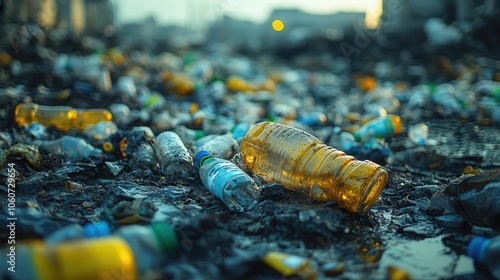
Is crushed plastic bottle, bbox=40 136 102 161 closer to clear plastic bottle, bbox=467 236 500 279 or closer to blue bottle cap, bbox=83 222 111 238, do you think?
blue bottle cap, bbox=83 222 111 238

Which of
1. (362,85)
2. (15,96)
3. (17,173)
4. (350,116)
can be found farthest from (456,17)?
(17,173)

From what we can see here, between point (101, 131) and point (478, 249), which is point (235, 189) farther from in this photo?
point (101, 131)

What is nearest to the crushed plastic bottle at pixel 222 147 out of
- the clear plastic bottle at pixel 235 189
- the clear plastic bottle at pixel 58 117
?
the clear plastic bottle at pixel 235 189

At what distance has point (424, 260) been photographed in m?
1.84

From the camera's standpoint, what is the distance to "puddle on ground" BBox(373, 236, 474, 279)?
171 centimetres

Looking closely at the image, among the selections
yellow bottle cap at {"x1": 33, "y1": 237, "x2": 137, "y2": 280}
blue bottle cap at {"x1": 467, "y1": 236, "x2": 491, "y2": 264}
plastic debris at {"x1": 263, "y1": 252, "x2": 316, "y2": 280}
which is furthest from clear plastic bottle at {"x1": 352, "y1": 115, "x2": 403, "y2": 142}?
yellow bottle cap at {"x1": 33, "y1": 237, "x2": 137, "y2": 280}

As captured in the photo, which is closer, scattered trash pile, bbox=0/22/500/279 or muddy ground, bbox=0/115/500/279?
scattered trash pile, bbox=0/22/500/279

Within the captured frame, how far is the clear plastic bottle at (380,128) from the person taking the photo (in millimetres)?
4046

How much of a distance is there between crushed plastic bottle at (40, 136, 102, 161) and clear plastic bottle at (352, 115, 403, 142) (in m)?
2.19

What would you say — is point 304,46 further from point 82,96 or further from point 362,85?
point 82,96

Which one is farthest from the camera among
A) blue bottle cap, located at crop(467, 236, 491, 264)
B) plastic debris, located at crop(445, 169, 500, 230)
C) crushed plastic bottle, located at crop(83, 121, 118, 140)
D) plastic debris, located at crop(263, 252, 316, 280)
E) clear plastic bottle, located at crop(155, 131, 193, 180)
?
crushed plastic bottle, located at crop(83, 121, 118, 140)

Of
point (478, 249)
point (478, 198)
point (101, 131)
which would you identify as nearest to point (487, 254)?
point (478, 249)

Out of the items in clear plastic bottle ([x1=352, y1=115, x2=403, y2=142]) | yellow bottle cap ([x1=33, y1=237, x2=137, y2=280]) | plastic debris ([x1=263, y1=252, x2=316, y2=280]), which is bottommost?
clear plastic bottle ([x1=352, y1=115, x2=403, y2=142])

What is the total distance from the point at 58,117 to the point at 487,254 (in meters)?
3.64
